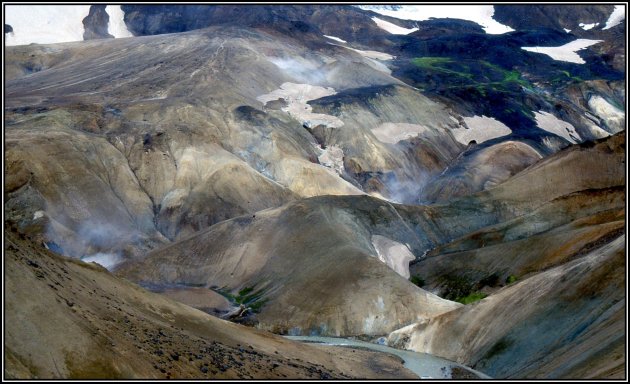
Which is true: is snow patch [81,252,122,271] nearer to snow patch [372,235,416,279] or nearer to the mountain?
the mountain

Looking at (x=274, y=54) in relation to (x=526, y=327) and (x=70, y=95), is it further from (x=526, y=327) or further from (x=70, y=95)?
(x=526, y=327)

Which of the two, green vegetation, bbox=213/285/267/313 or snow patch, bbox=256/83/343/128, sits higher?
green vegetation, bbox=213/285/267/313

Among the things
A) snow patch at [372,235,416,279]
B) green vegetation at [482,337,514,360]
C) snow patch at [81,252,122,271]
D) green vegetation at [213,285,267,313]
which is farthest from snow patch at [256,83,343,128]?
green vegetation at [482,337,514,360]

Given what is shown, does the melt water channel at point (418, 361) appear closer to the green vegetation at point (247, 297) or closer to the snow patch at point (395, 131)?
the green vegetation at point (247, 297)

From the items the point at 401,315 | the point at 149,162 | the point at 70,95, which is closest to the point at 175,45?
the point at 70,95

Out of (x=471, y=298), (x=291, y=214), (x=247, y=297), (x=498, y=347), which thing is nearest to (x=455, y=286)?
(x=471, y=298)

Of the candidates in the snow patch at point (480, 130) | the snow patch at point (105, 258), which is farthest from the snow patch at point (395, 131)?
the snow patch at point (105, 258)
